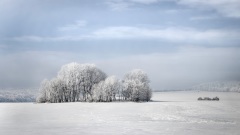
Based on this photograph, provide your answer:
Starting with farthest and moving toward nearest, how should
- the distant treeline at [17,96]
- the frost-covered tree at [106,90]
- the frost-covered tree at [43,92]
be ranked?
the distant treeline at [17,96]
the frost-covered tree at [43,92]
the frost-covered tree at [106,90]

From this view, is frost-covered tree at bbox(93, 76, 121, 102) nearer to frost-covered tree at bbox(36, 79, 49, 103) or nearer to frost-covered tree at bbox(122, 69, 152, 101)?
frost-covered tree at bbox(122, 69, 152, 101)

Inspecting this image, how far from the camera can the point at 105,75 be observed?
8500 cm

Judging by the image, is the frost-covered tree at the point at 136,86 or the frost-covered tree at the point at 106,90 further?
the frost-covered tree at the point at 136,86

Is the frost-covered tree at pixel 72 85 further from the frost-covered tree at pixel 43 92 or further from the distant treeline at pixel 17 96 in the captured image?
the distant treeline at pixel 17 96

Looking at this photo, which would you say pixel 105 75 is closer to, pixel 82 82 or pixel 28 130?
pixel 82 82

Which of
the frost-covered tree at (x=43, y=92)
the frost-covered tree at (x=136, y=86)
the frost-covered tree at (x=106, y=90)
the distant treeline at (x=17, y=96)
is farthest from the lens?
the distant treeline at (x=17, y=96)

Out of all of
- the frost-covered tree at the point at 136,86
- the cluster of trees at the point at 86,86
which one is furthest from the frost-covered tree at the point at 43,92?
the frost-covered tree at the point at 136,86

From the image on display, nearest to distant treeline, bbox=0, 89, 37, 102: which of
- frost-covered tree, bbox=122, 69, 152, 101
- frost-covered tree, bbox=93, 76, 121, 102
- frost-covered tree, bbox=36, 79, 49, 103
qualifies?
frost-covered tree, bbox=36, 79, 49, 103

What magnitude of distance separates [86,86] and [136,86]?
11837mm

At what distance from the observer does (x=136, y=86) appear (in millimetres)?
78062

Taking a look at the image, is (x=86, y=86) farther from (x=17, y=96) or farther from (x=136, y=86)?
(x=17, y=96)

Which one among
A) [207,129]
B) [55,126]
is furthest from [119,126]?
[207,129]

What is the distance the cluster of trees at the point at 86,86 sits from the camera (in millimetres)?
78000

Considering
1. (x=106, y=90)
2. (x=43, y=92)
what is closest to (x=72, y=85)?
(x=43, y=92)
